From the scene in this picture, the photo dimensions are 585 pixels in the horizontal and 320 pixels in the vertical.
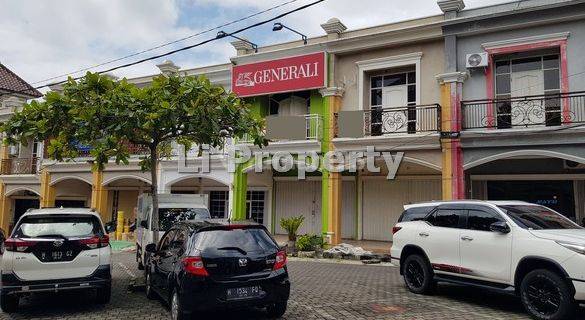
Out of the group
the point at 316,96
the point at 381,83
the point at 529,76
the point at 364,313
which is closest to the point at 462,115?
the point at 529,76

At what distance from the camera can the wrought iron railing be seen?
13.1 metres

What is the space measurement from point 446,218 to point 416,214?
849 mm

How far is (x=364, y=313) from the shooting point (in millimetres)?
7410

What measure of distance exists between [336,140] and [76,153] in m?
8.58

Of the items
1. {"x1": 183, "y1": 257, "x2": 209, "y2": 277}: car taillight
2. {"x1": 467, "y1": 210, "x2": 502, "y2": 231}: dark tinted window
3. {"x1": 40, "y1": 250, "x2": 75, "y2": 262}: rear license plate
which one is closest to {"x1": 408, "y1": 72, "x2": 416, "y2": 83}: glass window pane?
{"x1": 467, "y1": 210, "x2": 502, "y2": 231}: dark tinted window

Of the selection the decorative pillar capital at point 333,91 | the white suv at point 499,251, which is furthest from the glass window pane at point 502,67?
the white suv at point 499,251

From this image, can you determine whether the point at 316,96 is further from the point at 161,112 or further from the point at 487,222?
the point at 487,222

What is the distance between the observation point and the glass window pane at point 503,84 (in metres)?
14.4

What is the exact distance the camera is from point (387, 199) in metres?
18.1

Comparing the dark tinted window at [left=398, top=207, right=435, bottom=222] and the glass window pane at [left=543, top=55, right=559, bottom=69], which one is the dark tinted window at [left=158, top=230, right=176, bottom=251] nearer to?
the dark tinted window at [left=398, top=207, right=435, bottom=222]

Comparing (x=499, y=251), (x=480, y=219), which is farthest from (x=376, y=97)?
(x=499, y=251)

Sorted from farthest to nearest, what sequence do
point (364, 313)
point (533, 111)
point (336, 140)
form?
point (336, 140)
point (533, 111)
point (364, 313)

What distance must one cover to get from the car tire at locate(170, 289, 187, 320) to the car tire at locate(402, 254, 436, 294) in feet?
15.2

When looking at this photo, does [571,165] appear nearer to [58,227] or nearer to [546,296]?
[546,296]
